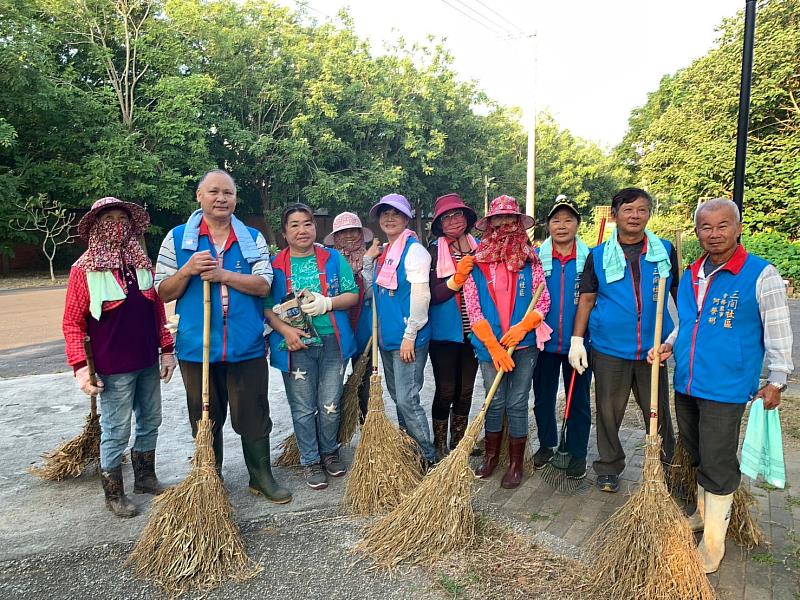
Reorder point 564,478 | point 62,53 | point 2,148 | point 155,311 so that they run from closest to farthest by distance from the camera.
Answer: point 155,311 → point 564,478 → point 2,148 → point 62,53

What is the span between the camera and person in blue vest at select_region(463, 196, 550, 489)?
11.0 feet

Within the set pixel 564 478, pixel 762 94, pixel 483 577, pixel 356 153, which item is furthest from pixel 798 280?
pixel 356 153

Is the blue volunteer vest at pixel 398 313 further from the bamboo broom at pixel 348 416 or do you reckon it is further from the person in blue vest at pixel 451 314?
the bamboo broom at pixel 348 416

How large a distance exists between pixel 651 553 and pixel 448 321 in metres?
1.75

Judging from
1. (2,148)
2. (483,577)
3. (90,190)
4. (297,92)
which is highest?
(297,92)

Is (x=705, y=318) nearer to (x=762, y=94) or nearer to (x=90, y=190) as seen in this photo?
(x=762, y=94)

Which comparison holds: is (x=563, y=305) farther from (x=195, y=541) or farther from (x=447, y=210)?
(x=195, y=541)

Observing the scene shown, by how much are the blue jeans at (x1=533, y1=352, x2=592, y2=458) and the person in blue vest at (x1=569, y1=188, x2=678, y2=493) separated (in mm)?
274

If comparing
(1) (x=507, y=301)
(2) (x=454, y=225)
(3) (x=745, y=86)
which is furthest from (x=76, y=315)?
(3) (x=745, y=86)

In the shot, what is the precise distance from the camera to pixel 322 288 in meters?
3.56

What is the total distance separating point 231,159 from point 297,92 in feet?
12.9

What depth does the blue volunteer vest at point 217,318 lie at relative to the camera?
10.4ft

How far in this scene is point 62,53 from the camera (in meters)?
20.3

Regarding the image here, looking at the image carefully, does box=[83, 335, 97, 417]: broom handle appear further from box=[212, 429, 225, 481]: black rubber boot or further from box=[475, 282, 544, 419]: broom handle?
box=[475, 282, 544, 419]: broom handle
